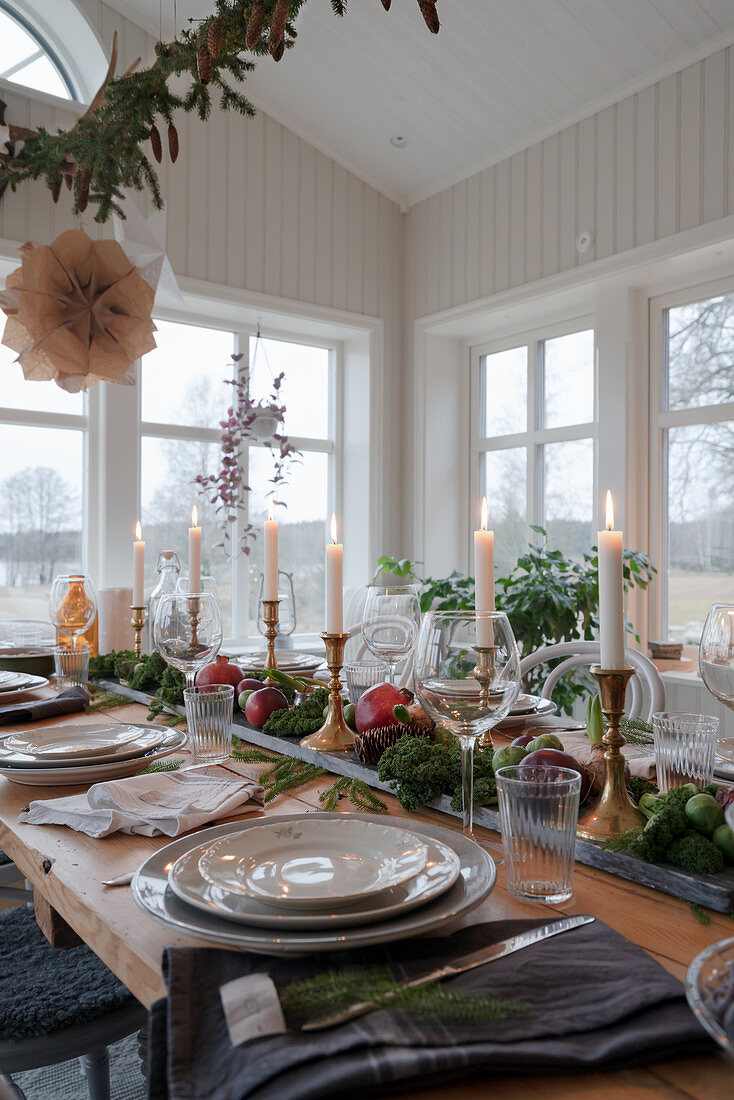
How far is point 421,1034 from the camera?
1.59 feet

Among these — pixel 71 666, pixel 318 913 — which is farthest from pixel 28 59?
pixel 318 913

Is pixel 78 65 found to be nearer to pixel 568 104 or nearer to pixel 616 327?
pixel 568 104

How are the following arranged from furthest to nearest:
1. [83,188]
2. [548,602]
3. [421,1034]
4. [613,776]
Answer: [548,602]
[83,188]
[613,776]
[421,1034]

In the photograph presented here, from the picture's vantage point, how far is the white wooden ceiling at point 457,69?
9.27 feet

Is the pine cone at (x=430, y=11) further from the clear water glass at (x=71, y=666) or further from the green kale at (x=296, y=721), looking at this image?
the clear water glass at (x=71, y=666)

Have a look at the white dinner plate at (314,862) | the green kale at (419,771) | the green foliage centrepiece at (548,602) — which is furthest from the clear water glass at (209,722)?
the green foliage centrepiece at (548,602)

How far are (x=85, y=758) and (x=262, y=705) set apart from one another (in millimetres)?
321

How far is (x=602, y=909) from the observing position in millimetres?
708

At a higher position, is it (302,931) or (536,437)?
(536,437)

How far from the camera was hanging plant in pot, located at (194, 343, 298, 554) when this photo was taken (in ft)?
12.5

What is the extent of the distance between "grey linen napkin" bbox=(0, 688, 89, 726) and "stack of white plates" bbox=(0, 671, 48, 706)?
8cm

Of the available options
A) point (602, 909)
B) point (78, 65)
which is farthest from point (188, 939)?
point (78, 65)

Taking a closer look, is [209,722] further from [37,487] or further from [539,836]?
[37,487]

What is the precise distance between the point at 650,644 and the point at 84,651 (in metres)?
2.21
